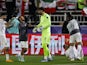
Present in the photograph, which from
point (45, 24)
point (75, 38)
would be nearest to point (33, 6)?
point (75, 38)


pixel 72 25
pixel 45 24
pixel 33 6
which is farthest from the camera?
pixel 33 6

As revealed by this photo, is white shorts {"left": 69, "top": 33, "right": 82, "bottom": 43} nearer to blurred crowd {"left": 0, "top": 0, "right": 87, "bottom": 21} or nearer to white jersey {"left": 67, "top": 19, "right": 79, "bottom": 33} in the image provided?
white jersey {"left": 67, "top": 19, "right": 79, "bottom": 33}

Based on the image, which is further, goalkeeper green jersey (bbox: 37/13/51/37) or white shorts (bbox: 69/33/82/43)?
white shorts (bbox: 69/33/82/43)

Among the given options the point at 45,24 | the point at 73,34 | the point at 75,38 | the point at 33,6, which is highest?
the point at 45,24

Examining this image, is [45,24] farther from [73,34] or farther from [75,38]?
[75,38]

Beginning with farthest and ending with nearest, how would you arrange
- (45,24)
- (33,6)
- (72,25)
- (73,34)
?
(33,6) → (73,34) → (72,25) → (45,24)

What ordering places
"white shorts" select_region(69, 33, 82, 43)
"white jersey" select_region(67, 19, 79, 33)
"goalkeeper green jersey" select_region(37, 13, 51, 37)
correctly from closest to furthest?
"goalkeeper green jersey" select_region(37, 13, 51, 37), "white jersey" select_region(67, 19, 79, 33), "white shorts" select_region(69, 33, 82, 43)

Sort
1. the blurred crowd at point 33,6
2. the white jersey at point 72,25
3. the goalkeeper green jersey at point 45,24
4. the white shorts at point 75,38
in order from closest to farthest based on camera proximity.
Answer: the goalkeeper green jersey at point 45,24
the white jersey at point 72,25
the white shorts at point 75,38
the blurred crowd at point 33,6

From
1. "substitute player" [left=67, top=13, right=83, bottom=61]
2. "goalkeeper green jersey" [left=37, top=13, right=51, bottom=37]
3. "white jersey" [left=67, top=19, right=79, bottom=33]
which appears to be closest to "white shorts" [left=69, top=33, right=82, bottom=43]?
"substitute player" [left=67, top=13, right=83, bottom=61]

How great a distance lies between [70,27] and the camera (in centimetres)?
2159

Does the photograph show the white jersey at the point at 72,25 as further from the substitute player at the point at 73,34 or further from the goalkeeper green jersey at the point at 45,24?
the goalkeeper green jersey at the point at 45,24

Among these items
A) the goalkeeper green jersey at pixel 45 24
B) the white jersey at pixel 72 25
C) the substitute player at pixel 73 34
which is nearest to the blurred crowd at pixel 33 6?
the substitute player at pixel 73 34

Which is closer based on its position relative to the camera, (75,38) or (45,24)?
(45,24)

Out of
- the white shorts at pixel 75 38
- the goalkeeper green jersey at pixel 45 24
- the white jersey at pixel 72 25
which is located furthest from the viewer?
the white shorts at pixel 75 38
